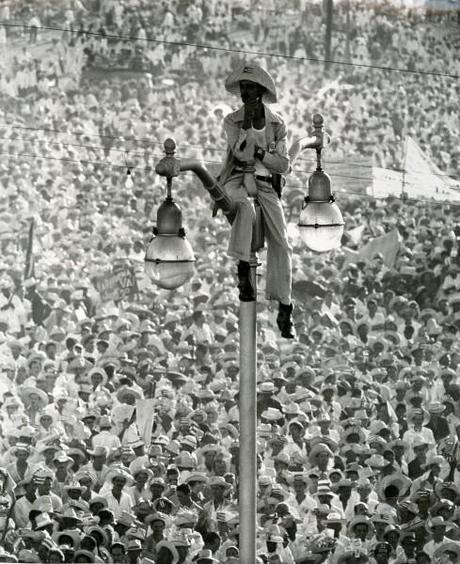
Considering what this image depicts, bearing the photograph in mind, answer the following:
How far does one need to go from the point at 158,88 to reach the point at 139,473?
1378cm

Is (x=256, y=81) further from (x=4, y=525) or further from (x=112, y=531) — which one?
(x=4, y=525)

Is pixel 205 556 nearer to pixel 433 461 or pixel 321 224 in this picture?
pixel 433 461

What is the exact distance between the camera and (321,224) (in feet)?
22.9

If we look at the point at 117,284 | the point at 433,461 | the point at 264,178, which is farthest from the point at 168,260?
the point at 117,284

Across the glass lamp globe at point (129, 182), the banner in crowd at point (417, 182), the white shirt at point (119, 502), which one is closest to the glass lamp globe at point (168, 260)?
the white shirt at point (119, 502)

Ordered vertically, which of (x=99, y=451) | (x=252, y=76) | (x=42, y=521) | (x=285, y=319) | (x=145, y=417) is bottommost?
(x=42, y=521)

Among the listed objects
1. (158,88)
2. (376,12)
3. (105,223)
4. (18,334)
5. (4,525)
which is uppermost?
(376,12)

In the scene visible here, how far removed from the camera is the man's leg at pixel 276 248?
5992 millimetres

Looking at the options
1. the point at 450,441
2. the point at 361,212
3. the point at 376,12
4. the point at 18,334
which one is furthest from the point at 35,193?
the point at 450,441

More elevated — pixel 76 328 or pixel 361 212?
pixel 361 212

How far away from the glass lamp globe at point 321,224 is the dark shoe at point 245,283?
3.74ft

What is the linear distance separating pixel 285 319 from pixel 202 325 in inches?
586

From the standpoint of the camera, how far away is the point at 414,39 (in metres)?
29.2

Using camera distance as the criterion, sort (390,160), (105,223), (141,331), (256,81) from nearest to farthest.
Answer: (256,81), (141,331), (105,223), (390,160)
